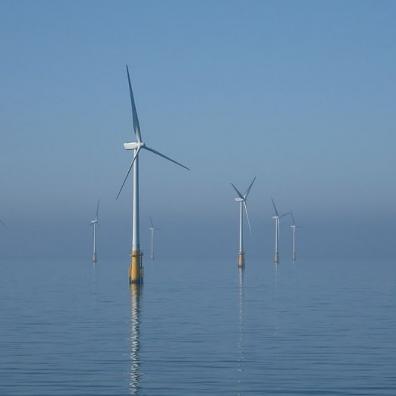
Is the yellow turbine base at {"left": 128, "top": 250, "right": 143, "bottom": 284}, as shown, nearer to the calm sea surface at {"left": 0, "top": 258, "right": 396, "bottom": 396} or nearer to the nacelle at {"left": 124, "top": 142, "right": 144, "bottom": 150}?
the nacelle at {"left": 124, "top": 142, "right": 144, "bottom": 150}

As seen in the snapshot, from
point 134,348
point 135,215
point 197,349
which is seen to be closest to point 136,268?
point 135,215

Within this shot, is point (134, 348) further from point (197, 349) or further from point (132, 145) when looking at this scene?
point (132, 145)

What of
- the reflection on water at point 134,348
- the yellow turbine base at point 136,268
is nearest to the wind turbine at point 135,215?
the yellow turbine base at point 136,268

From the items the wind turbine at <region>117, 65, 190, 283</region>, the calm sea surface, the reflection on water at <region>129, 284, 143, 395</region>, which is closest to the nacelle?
the wind turbine at <region>117, 65, 190, 283</region>

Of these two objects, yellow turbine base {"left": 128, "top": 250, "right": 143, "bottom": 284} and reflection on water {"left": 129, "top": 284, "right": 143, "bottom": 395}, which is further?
yellow turbine base {"left": 128, "top": 250, "right": 143, "bottom": 284}

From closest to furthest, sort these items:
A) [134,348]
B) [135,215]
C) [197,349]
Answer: [197,349], [134,348], [135,215]

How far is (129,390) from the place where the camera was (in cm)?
2619

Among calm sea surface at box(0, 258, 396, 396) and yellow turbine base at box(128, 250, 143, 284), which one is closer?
calm sea surface at box(0, 258, 396, 396)

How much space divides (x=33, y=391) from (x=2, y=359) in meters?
6.92

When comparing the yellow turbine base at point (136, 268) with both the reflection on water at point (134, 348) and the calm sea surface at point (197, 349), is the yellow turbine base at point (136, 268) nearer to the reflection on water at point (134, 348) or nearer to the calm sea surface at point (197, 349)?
the reflection on water at point (134, 348)

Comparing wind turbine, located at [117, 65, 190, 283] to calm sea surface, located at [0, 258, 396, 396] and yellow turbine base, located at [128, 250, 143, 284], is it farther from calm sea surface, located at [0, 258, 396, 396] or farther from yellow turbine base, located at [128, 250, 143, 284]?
calm sea surface, located at [0, 258, 396, 396]

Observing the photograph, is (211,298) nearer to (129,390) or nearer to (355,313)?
(355,313)

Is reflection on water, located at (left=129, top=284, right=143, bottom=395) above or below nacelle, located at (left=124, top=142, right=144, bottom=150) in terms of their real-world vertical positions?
below

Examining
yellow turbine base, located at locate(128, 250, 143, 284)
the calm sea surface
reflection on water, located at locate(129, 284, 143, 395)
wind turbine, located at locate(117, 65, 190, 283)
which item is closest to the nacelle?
wind turbine, located at locate(117, 65, 190, 283)
